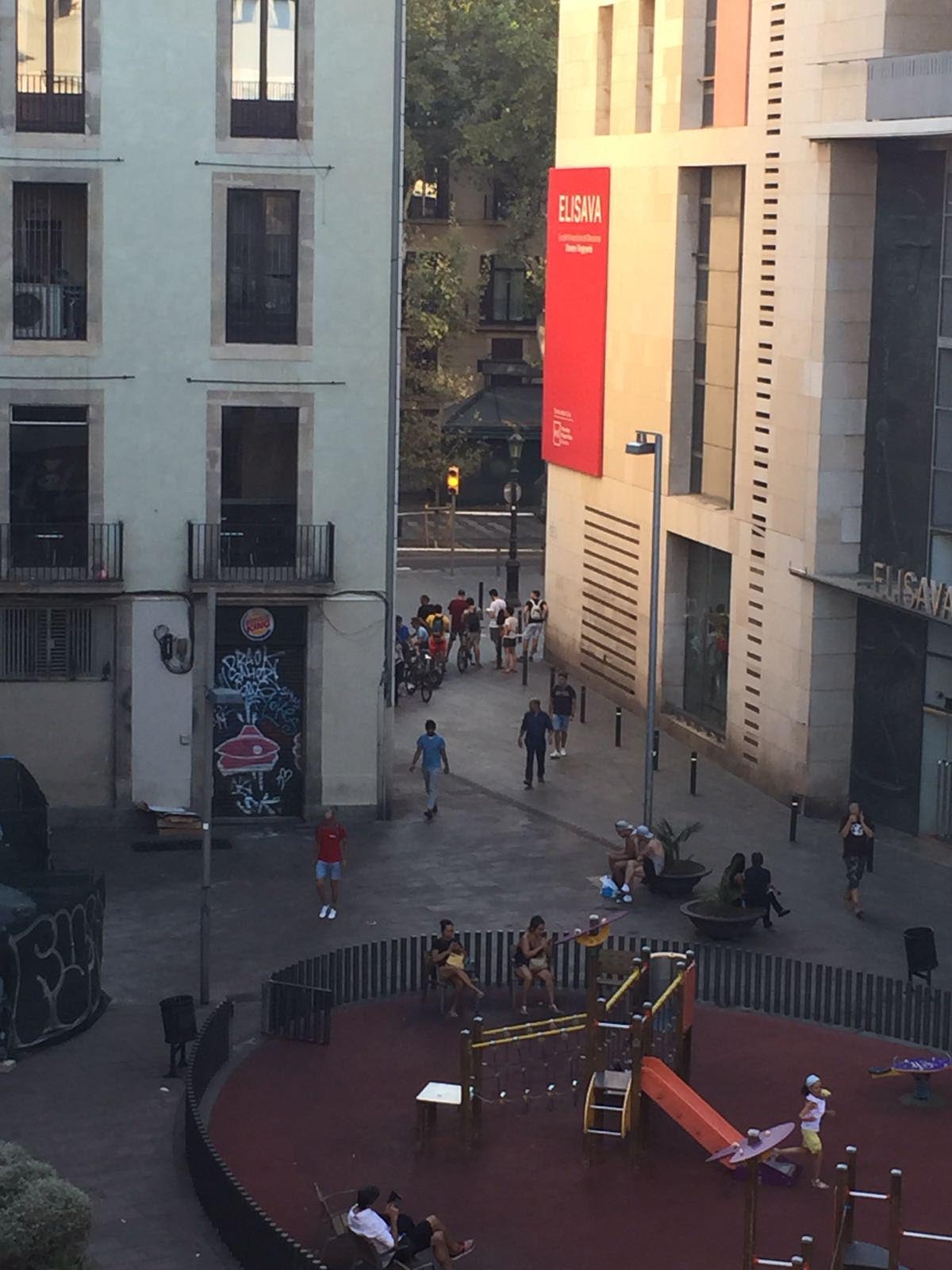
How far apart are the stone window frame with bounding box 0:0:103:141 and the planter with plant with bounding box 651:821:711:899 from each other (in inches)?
546

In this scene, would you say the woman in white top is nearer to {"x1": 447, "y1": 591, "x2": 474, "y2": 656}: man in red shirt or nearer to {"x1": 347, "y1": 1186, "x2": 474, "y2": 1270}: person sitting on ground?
{"x1": 347, "y1": 1186, "x2": 474, "y2": 1270}: person sitting on ground

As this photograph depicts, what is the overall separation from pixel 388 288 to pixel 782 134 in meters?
7.89

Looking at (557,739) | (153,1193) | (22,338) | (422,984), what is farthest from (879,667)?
(153,1193)

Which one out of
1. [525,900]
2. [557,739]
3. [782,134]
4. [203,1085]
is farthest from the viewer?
[557,739]

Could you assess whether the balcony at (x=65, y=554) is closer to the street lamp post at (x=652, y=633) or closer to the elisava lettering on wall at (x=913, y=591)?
the street lamp post at (x=652, y=633)

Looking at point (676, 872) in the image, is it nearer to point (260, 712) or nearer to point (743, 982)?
point (743, 982)

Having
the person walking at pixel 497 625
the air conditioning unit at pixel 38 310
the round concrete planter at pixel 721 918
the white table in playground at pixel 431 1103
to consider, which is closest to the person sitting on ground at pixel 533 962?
the round concrete planter at pixel 721 918

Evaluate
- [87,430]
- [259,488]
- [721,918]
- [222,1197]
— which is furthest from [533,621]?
[222,1197]

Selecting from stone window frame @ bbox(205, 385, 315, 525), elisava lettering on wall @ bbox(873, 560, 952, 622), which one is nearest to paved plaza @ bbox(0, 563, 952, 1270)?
elisava lettering on wall @ bbox(873, 560, 952, 622)

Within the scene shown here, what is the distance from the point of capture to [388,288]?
125 ft

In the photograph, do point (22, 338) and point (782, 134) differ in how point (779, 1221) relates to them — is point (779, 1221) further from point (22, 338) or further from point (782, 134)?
point (782, 134)

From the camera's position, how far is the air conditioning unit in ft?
123

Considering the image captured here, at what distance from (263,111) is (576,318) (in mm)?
15852

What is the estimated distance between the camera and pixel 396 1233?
867 inches
